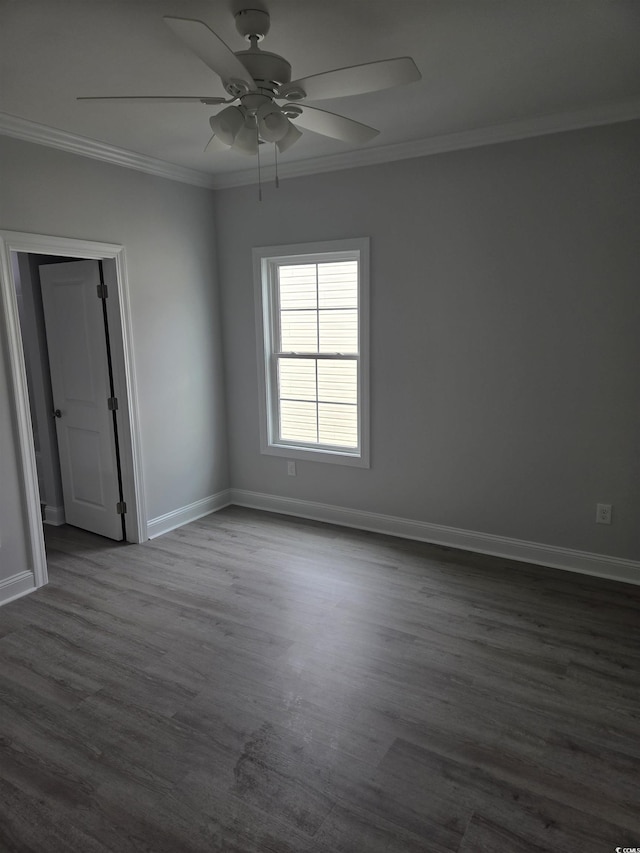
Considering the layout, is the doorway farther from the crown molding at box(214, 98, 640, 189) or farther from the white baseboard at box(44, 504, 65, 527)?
the crown molding at box(214, 98, 640, 189)

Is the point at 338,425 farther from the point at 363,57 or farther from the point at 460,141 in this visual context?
the point at 363,57

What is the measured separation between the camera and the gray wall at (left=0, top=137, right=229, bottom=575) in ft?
10.5

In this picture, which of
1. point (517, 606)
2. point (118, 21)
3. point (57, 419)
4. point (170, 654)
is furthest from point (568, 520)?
point (57, 419)

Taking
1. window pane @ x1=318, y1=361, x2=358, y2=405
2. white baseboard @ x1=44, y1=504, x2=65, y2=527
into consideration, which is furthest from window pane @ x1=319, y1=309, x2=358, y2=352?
white baseboard @ x1=44, y1=504, x2=65, y2=527

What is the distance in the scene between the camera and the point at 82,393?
4.11 m

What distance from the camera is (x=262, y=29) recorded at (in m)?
2.02

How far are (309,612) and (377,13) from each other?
2.80 meters

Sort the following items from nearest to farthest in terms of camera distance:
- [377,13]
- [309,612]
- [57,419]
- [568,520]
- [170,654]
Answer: [377,13] → [170,654] → [309,612] → [568,520] → [57,419]

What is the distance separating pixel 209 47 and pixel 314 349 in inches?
108

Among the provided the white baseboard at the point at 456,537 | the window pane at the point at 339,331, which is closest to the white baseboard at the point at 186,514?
Result: the white baseboard at the point at 456,537

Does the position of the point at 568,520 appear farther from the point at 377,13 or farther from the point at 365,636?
the point at 377,13

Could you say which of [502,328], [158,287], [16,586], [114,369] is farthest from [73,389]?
[502,328]

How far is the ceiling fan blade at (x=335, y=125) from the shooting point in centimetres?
223

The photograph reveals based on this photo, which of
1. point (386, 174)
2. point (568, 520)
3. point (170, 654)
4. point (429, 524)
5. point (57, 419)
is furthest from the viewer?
point (57, 419)
